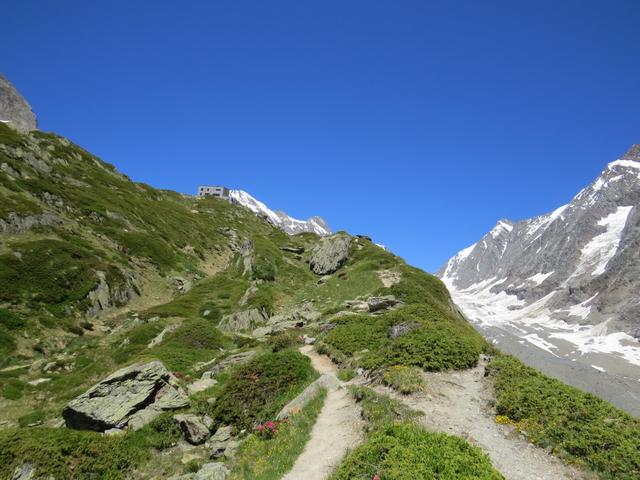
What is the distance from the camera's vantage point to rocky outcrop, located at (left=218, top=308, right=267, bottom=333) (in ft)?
133

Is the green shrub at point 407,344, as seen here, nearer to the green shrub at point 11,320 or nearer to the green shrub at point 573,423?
the green shrub at point 573,423

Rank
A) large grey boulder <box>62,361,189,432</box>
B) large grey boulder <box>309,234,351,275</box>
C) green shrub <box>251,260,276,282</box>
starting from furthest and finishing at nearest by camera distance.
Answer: large grey boulder <box>309,234,351,275</box> → green shrub <box>251,260,276,282</box> → large grey boulder <box>62,361,189,432</box>

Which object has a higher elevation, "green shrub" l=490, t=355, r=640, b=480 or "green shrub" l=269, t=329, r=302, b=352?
"green shrub" l=269, t=329, r=302, b=352

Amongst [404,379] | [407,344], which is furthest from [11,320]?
[404,379]

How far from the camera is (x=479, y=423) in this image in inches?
604

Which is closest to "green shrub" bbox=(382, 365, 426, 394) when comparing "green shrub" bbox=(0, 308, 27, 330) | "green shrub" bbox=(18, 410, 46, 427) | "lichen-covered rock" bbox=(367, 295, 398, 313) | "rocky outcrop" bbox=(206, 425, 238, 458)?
"rocky outcrop" bbox=(206, 425, 238, 458)

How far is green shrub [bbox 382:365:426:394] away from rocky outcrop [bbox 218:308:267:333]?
77.9 feet

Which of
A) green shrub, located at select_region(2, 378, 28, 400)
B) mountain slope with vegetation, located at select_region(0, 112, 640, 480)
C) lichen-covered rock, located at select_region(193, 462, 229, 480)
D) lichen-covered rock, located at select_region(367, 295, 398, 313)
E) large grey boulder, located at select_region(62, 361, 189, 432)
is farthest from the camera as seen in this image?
lichen-covered rock, located at select_region(367, 295, 398, 313)

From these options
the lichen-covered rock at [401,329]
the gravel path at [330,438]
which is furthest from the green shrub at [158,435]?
the lichen-covered rock at [401,329]

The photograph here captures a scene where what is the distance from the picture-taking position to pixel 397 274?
56312 mm

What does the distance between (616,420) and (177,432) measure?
18.1m

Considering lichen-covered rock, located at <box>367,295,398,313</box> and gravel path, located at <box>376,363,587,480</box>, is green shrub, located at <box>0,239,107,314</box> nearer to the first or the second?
lichen-covered rock, located at <box>367,295,398,313</box>

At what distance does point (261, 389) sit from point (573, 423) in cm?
1370

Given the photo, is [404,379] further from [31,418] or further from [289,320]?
[289,320]
